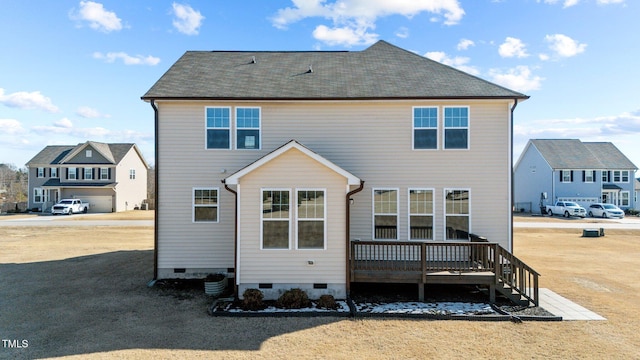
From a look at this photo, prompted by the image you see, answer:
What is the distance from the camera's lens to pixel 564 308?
28.7 ft

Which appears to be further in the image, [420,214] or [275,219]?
[420,214]

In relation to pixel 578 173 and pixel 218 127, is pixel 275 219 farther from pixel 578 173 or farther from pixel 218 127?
pixel 578 173

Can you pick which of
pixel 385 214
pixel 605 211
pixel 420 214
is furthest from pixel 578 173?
pixel 385 214

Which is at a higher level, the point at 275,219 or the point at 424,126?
the point at 424,126

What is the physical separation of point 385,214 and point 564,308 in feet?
17.6

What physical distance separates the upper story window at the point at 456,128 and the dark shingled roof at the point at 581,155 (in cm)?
3535

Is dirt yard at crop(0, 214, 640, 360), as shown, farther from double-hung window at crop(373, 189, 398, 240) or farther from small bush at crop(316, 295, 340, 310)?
double-hung window at crop(373, 189, 398, 240)

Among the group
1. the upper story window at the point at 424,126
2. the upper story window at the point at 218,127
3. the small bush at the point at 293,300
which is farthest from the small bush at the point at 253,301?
the upper story window at the point at 424,126

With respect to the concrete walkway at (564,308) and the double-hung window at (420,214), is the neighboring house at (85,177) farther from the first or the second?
the concrete walkway at (564,308)

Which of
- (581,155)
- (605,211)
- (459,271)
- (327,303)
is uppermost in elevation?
(581,155)

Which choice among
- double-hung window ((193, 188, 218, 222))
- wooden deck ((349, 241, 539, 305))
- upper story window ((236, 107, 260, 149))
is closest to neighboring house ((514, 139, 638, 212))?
wooden deck ((349, 241, 539, 305))

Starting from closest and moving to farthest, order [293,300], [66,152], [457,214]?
[293,300], [457,214], [66,152]

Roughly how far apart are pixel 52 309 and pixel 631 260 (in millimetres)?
21974

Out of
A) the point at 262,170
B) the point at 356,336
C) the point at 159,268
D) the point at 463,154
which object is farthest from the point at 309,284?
the point at 463,154
